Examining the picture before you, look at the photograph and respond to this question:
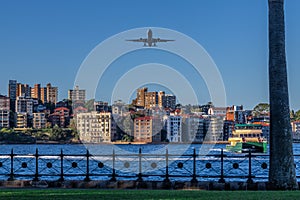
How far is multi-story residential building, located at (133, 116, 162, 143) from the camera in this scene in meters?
107

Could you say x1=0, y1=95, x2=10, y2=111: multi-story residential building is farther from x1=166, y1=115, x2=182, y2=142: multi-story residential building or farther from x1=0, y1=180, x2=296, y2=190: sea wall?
x1=0, y1=180, x2=296, y2=190: sea wall

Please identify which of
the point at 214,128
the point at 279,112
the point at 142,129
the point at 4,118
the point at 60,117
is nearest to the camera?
the point at 279,112

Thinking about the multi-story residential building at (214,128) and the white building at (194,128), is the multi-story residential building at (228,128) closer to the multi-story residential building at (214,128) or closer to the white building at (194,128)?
the multi-story residential building at (214,128)

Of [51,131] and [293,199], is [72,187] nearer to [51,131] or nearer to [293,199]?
[293,199]

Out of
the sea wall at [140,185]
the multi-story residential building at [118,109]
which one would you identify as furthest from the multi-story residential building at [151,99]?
the sea wall at [140,185]

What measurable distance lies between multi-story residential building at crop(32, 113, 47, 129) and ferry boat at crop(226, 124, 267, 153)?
1921 inches

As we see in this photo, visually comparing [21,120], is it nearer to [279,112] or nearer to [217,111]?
[217,111]

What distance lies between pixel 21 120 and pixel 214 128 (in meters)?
41.9

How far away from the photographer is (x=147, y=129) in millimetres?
113500

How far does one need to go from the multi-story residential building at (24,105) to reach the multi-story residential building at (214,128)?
36731 mm

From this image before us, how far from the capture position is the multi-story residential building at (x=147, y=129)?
10669 cm

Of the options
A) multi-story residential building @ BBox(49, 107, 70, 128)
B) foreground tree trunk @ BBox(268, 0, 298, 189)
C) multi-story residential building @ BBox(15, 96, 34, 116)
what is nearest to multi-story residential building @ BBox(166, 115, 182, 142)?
multi-story residential building @ BBox(49, 107, 70, 128)

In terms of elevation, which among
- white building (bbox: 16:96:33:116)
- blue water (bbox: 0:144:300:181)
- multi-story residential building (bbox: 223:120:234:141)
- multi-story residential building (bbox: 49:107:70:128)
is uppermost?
white building (bbox: 16:96:33:116)

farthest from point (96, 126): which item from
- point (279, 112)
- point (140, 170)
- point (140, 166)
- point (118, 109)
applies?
point (279, 112)
